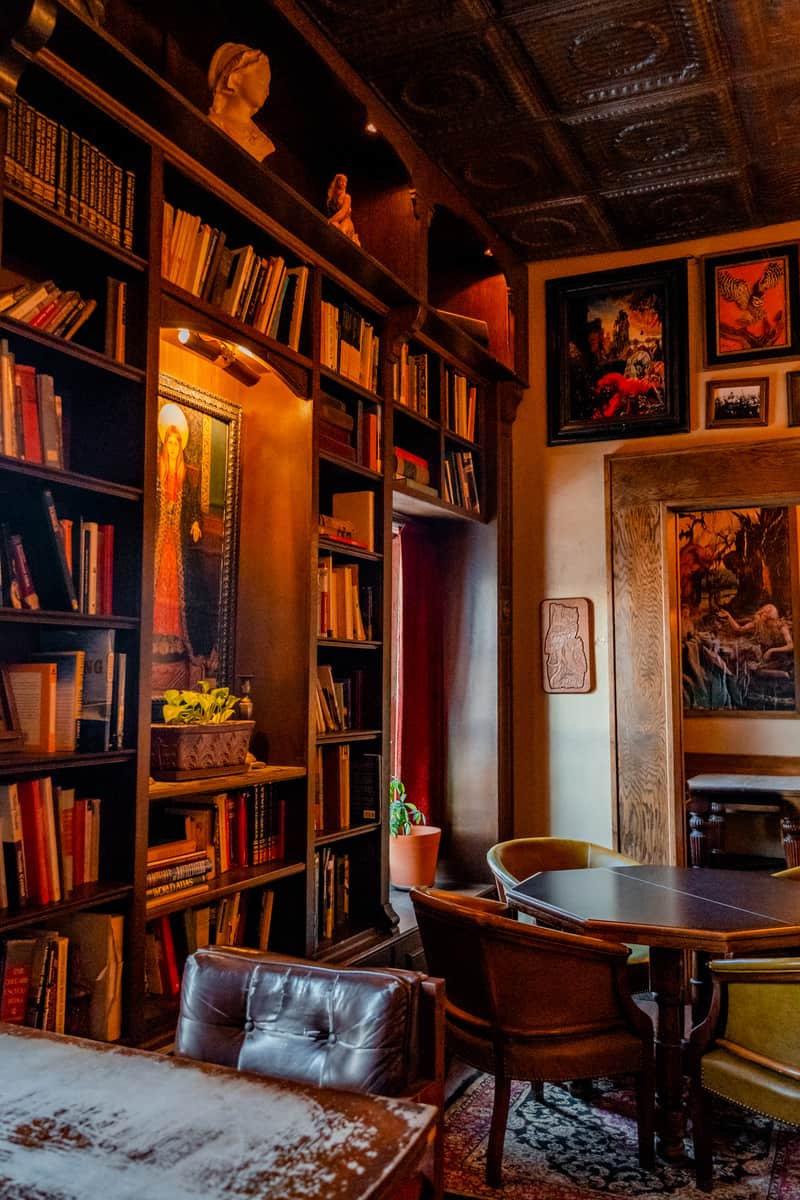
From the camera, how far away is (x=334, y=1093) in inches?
51.8

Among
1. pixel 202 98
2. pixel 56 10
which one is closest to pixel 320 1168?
pixel 56 10

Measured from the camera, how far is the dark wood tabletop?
268 cm

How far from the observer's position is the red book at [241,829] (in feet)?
10.5

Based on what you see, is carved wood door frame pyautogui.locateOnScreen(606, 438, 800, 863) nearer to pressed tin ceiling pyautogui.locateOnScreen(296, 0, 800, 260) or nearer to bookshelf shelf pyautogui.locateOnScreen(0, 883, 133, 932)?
pressed tin ceiling pyautogui.locateOnScreen(296, 0, 800, 260)

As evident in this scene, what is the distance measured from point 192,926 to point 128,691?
2.82 feet

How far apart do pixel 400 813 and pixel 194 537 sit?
6.04 feet

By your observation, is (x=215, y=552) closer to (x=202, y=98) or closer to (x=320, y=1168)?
(x=202, y=98)

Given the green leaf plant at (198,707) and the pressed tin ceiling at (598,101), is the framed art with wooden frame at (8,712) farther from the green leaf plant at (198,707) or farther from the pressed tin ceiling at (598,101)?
the pressed tin ceiling at (598,101)

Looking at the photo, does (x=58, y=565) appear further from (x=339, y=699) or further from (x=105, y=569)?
(x=339, y=699)

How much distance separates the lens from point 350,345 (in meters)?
3.81

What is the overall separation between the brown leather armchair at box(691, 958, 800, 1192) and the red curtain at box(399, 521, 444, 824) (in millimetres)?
2446

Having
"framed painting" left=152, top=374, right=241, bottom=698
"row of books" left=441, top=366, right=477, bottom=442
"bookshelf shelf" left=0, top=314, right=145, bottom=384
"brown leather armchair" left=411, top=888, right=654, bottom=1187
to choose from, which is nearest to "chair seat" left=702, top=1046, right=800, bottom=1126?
"brown leather armchair" left=411, top=888, right=654, bottom=1187

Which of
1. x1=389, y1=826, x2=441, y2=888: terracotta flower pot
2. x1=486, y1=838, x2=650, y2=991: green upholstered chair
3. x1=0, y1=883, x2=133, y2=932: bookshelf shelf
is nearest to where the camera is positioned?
x1=0, y1=883, x2=133, y2=932: bookshelf shelf

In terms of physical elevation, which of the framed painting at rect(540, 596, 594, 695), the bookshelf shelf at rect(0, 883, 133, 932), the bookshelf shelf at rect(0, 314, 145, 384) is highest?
the bookshelf shelf at rect(0, 314, 145, 384)
